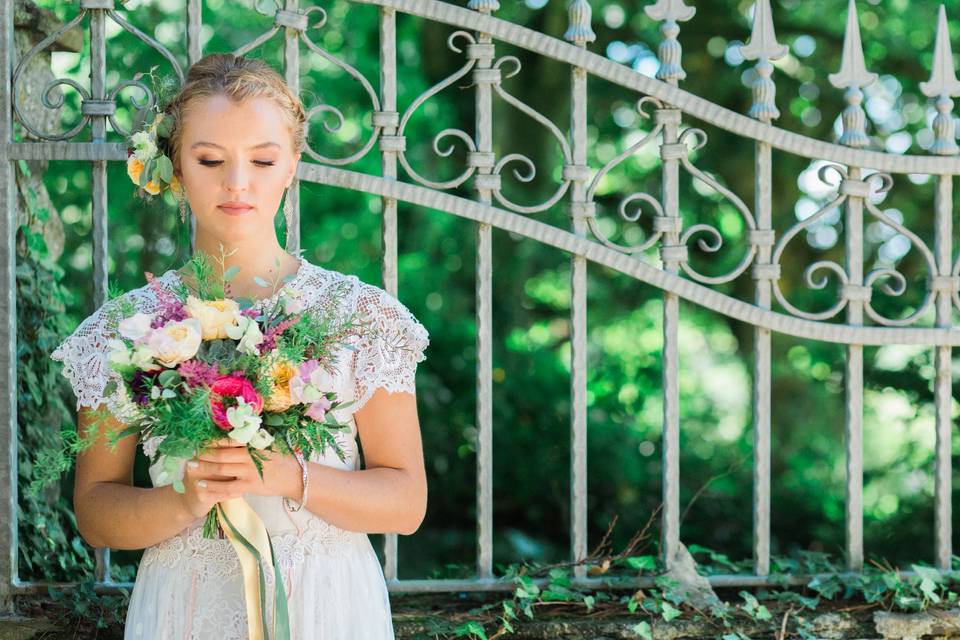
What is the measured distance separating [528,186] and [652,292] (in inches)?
29.4

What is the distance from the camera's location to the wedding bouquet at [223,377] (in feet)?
5.90

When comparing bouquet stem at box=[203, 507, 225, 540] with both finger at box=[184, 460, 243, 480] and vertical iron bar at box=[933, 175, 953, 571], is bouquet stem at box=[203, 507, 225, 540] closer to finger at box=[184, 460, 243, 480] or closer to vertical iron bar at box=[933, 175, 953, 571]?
finger at box=[184, 460, 243, 480]

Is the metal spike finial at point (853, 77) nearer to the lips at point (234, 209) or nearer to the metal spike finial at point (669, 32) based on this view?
the metal spike finial at point (669, 32)

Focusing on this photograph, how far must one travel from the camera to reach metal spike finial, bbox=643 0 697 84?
295 centimetres

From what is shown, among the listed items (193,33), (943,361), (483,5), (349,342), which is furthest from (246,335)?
(943,361)

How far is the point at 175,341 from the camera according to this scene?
5.87 feet

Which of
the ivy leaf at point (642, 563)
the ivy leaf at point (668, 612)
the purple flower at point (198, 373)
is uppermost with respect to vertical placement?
the purple flower at point (198, 373)

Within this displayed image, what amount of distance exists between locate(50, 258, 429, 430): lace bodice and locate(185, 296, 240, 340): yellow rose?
0.31 meters

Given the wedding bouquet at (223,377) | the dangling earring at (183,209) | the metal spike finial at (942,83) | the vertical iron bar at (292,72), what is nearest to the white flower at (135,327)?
the wedding bouquet at (223,377)

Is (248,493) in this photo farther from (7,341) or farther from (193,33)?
(193,33)

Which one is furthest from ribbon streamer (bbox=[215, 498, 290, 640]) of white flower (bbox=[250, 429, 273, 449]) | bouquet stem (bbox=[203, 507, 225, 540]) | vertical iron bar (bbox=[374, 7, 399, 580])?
vertical iron bar (bbox=[374, 7, 399, 580])

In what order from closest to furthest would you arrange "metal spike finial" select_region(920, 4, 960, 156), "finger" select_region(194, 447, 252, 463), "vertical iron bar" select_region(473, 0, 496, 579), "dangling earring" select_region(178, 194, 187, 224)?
"finger" select_region(194, 447, 252, 463) < "dangling earring" select_region(178, 194, 187, 224) < "vertical iron bar" select_region(473, 0, 496, 579) < "metal spike finial" select_region(920, 4, 960, 156)

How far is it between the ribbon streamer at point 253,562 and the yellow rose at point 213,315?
1.16 feet

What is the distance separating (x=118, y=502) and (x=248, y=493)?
0.84ft
